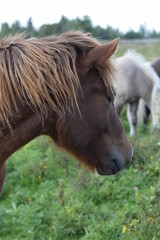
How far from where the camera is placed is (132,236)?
120 inches

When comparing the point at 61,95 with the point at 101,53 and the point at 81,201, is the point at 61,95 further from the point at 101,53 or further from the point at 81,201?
the point at 81,201

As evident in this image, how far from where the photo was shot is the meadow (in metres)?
3.37

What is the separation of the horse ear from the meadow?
0.95m

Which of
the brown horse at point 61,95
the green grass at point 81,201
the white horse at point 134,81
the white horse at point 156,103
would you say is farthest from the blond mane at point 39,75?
the white horse at point 134,81

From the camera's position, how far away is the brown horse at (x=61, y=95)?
6.89ft

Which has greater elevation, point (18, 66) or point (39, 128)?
point (18, 66)

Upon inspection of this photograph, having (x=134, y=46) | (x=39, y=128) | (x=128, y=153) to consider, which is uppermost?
(x=39, y=128)

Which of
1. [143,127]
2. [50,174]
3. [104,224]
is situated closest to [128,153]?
[104,224]

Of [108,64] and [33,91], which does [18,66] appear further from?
[108,64]

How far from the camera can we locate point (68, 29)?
609 inches

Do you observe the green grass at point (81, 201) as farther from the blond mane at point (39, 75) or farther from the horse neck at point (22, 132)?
the blond mane at point (39, 75)

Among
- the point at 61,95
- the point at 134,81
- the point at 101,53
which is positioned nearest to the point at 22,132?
the point at 61,95

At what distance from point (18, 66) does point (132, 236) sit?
1890 mm

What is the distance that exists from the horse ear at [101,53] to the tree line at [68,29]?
0.58 m
